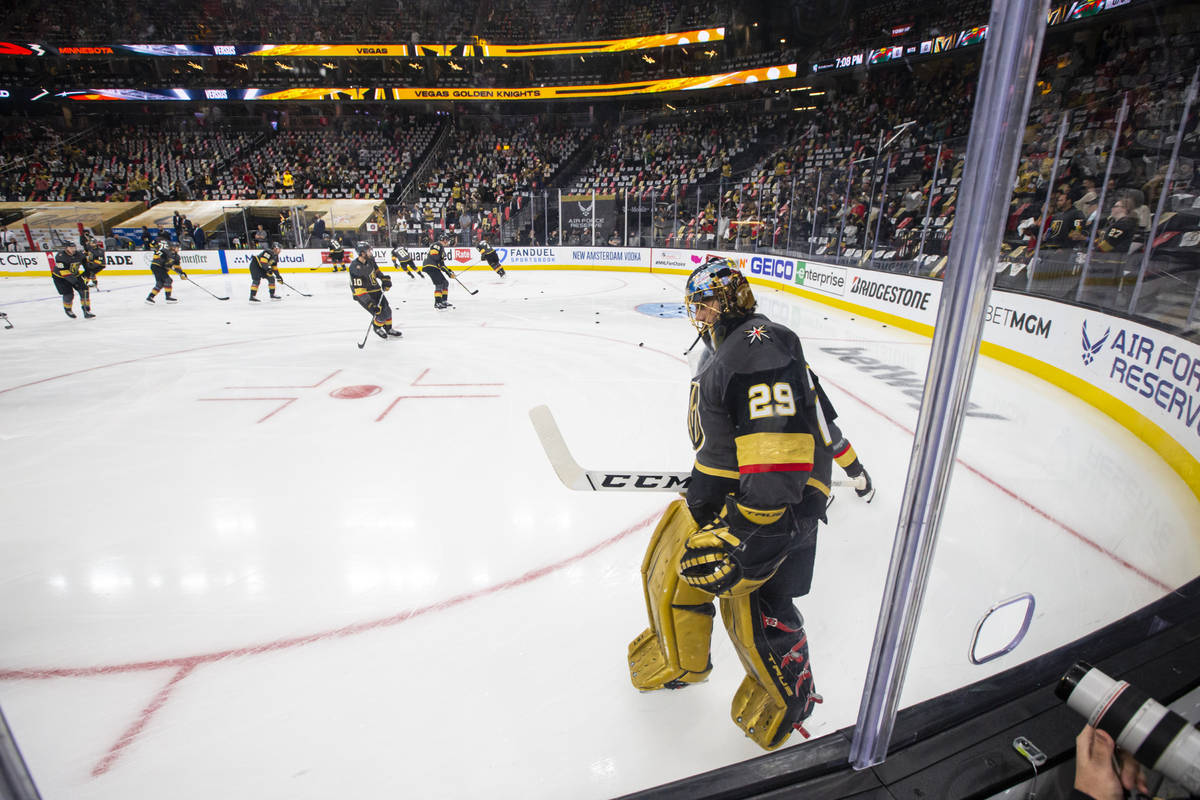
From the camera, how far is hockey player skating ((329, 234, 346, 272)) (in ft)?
50.4

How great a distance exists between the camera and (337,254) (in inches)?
606

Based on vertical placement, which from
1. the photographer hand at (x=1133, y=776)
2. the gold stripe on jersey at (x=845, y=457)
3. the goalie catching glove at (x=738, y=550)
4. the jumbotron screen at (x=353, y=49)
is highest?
the jumbotron screen at (x=353, y=49)

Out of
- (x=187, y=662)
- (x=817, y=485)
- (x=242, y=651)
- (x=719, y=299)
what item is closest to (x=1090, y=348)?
(x=817, y=485)

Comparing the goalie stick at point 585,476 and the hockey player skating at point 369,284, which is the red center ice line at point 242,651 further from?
the hockey player skating at point 369,284

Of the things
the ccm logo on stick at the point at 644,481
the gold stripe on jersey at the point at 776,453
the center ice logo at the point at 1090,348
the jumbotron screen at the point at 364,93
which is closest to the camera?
the gold stripe on jersey at the point at 776,453

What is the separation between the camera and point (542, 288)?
12.9m

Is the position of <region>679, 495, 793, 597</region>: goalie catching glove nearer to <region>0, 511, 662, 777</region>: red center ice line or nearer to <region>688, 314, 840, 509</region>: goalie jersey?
<region>688, 314, 840, 509</region>: goalie jersey

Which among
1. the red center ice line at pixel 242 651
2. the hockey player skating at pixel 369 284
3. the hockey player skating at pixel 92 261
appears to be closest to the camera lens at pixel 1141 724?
the red center ice line at pixel 242 651

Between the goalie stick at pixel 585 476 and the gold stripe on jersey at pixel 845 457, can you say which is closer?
the goalie stick at pixel 585 476

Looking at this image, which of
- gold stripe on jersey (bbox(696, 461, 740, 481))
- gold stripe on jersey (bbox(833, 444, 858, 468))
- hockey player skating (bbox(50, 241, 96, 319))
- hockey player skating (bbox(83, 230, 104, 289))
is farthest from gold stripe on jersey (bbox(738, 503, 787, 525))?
hockey player skating (bbox(83, 230, 104, 289))

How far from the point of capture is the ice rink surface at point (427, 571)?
1.85 metres

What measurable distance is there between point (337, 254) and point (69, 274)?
663 cm

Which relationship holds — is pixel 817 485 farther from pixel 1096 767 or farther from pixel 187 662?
pixel 187 662

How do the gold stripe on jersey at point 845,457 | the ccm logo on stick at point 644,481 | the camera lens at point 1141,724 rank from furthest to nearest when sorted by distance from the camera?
the gold stripe on jersey at point 845,457, the ccm logo on stick at point 644,481, the camera lens at point 1141,724
